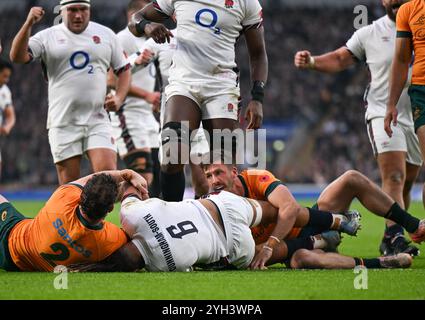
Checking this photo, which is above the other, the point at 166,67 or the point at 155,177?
the point at 166,67

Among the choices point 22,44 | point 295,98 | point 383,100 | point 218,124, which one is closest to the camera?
point 218,124

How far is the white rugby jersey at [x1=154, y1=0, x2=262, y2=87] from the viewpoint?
7723mm

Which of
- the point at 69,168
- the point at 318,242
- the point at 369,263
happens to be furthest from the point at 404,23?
the point at 69,168

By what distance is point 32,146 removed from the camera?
2702 centimetres

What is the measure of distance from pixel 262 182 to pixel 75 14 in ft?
11.5

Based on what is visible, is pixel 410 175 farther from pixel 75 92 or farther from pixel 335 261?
pixel 75 92

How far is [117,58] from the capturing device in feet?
31.5

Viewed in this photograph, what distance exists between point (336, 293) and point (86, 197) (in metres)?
1.94

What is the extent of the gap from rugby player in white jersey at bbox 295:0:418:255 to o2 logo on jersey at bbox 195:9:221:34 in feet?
5.17

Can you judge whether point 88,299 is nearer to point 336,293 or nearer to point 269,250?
point 336,293

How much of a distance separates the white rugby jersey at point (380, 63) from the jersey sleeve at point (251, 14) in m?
2.03

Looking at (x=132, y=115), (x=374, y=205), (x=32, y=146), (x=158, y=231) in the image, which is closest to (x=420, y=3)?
(x=374, y=205)

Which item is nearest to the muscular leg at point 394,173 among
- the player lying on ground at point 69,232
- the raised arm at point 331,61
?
the raised arm at point 331,61

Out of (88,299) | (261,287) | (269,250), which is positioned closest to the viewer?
(88,299)
